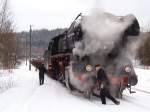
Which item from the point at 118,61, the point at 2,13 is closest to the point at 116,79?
the point at 118,61

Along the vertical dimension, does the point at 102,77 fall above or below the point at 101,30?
below

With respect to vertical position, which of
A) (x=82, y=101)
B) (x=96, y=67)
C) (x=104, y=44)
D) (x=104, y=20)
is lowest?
(x=82, y=101)

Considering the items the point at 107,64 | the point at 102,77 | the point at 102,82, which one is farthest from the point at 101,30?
the point at 102,82

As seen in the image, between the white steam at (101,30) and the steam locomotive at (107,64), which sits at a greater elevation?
the white steam at (101,30)

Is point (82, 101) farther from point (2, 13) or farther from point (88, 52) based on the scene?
point (2, 13)

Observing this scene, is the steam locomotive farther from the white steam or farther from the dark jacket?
the dark jacket

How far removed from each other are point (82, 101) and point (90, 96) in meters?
1.16

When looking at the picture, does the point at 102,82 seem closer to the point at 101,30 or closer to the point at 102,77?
the point at 102,77

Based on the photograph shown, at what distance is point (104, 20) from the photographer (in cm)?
1631

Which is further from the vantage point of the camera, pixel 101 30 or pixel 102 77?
pixel 101 30

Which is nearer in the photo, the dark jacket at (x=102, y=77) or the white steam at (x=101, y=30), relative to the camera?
the dark jacket at (x=102, y=77)

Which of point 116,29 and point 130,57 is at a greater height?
point 116,29

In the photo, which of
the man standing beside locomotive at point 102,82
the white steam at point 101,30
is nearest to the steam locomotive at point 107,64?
the white steam at point 101,30

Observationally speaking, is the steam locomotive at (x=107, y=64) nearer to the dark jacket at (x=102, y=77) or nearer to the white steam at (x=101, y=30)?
the white steam at (x=101, y=30)
